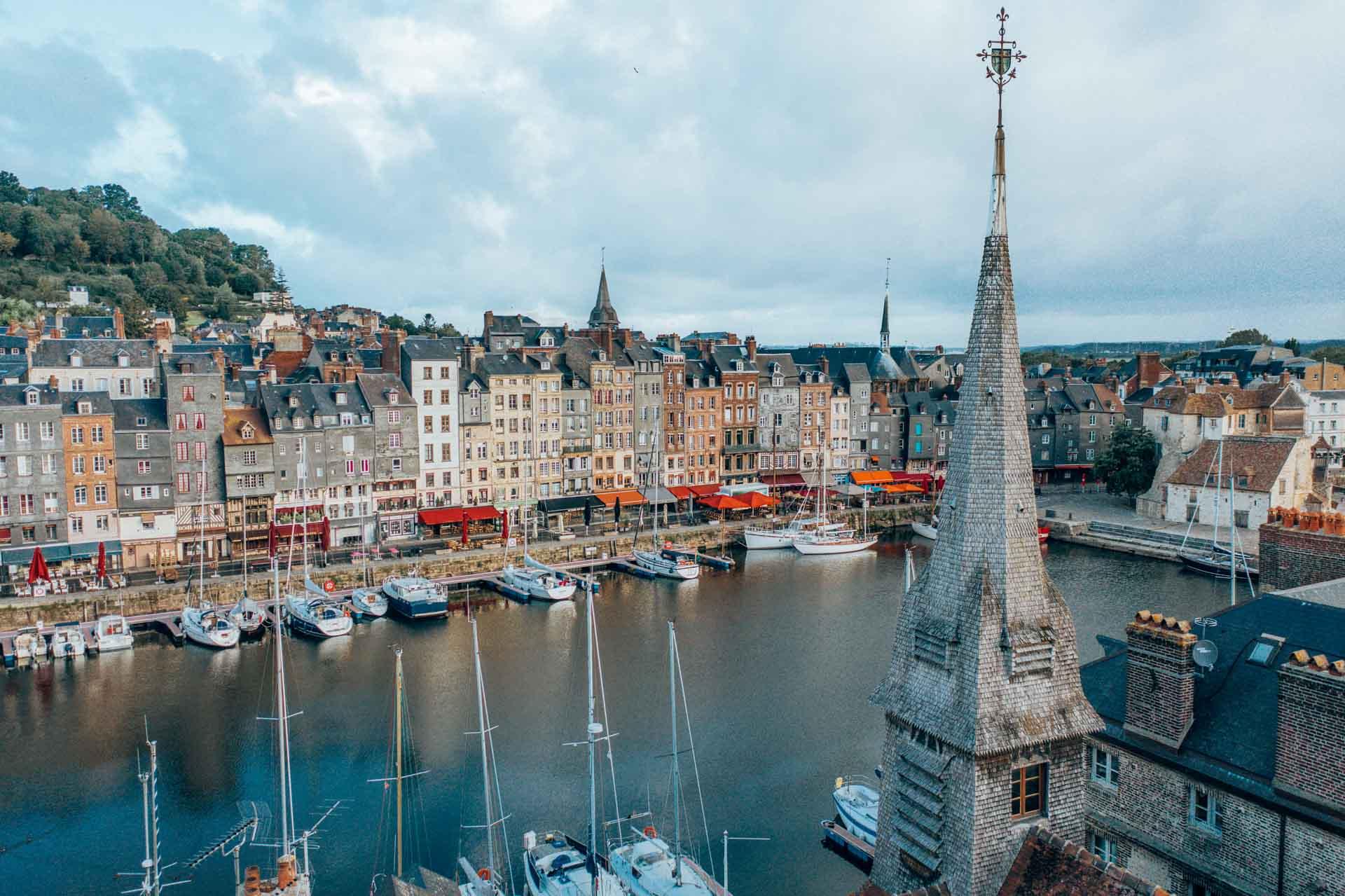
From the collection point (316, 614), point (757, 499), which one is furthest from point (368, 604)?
point (757, 499)

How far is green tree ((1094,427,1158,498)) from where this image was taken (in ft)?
214

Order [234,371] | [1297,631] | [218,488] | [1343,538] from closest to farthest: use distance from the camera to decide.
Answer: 1. [1297,631]
2. [1343,538]
3. [218,488]
4. [234,371]

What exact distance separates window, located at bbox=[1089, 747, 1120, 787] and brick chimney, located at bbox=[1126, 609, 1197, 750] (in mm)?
467

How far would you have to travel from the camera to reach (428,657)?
38.9 m

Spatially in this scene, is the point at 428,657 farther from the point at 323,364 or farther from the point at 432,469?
the point at 323,364

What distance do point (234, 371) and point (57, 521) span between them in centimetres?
1683

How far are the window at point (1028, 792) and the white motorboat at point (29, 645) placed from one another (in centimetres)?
3863

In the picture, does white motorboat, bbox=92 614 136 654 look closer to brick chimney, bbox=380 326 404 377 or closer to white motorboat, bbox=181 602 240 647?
white motorboat, bbox=181 602 240 647

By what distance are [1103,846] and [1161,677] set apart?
8.21 feet

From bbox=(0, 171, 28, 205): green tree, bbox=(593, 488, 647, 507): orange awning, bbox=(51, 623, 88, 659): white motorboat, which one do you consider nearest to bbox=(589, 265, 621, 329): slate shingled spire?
bbox=(593, 488, 647, 507): orange awning

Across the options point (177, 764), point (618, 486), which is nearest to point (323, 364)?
point (618, 486)

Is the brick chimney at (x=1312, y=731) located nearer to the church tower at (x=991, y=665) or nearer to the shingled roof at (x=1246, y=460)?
the church tower at (x=991, y=665)

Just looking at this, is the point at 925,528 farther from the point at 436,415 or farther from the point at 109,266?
the point at 109,266

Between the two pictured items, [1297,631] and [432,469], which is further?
[432,469]
